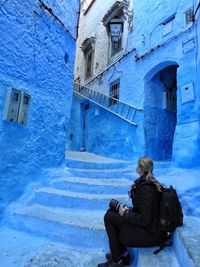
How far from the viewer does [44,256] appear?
9.77 feet

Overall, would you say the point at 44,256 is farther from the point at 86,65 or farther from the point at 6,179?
the point at 86,65

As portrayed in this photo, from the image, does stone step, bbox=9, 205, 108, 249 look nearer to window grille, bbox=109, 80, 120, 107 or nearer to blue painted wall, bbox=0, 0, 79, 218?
blue painted wall, bbox=0, 0, 79, 218

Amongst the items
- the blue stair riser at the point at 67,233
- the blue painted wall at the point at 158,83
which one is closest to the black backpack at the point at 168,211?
the blue stair riser at the point at 67,233

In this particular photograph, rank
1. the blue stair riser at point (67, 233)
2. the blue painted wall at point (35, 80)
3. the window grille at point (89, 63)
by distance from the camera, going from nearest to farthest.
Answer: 1. the blue stair riser at point (67, 233)
2. the blue painted wall at point (35, 80)
3. the window grille at point (89, 63)

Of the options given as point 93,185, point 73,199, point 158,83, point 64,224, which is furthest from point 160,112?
point 64,224

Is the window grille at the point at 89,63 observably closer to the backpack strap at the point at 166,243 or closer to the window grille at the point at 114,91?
the window grille at the point at 114,91

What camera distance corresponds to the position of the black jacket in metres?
2.36

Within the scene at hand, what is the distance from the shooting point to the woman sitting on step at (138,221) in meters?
2.39

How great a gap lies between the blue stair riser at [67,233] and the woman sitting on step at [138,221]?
535 millimetres

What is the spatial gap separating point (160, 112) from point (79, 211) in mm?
5582

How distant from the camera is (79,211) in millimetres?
4062

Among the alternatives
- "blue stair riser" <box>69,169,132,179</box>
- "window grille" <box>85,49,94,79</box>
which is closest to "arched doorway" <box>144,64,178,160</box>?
"blue stair riser" <box>69,169,132,179</box>

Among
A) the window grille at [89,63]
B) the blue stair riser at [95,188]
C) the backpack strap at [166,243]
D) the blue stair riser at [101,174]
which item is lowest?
the backpack strap at [166,243]

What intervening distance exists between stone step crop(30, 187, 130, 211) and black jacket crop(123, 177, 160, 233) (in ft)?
5.31
